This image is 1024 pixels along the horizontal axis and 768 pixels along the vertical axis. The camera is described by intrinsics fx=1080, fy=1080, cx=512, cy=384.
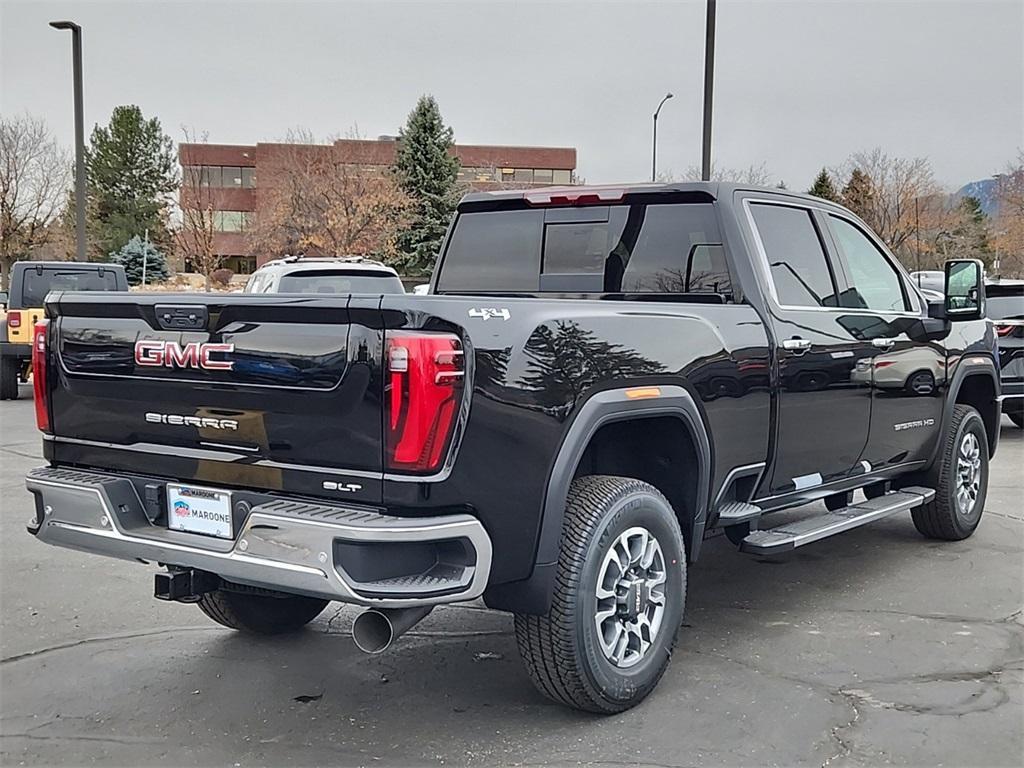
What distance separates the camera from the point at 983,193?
4494 centimetres

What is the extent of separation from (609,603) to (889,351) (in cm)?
273

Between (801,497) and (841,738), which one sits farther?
(801,497)

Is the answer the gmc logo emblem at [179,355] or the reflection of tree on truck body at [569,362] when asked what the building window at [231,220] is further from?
the reflection of tree on truck body at [569,362]

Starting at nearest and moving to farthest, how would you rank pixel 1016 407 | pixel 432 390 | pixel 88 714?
pixel 432 390, pixel 88 714, pixel 1016 407

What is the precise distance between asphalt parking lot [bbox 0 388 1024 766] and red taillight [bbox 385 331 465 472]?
1.13m

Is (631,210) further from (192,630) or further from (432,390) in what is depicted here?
(192,630)

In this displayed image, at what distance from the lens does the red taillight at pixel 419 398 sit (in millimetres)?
3410

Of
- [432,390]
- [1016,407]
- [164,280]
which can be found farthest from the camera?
[164,280]

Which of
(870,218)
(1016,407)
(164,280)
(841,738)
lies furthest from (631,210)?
(164,280)

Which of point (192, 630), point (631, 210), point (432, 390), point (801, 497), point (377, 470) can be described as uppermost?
point (631, 210)

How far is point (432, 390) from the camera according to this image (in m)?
3.43

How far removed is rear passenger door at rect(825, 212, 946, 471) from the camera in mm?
5832

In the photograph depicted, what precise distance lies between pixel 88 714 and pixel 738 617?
120 inches

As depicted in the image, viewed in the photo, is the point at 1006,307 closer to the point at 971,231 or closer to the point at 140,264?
the point at 971,231
